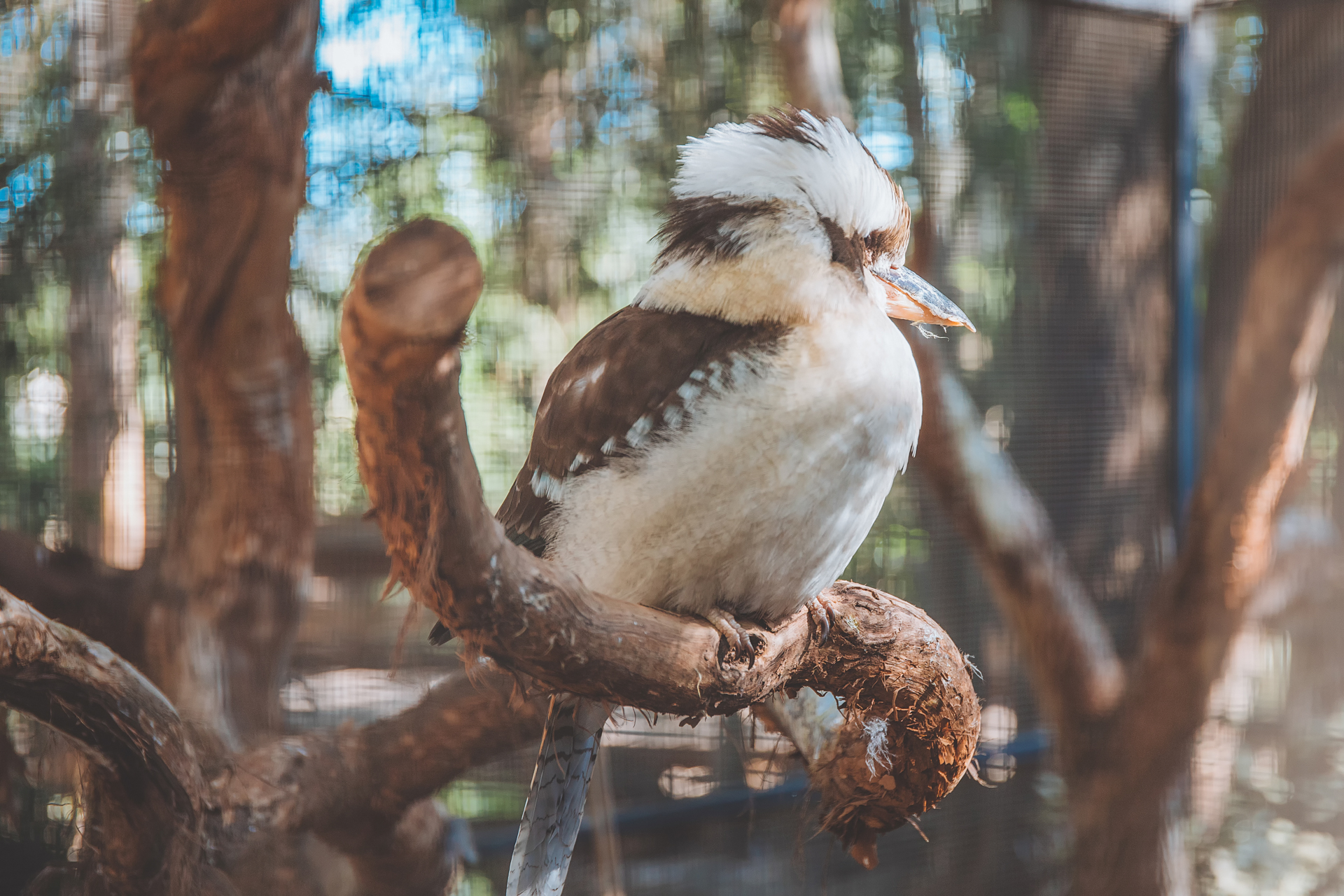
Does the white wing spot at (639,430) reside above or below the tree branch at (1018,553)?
above

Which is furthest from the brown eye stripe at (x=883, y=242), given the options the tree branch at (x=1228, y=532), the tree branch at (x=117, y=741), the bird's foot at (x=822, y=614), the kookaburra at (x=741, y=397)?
the tree branch at (x=1228, y=532)

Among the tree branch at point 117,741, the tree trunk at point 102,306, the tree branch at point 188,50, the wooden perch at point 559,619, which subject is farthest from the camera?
the tree trunk at point 102,306

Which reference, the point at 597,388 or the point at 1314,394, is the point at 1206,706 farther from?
the point at 597,388

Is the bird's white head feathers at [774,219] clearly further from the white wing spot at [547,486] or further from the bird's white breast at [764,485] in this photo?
the white wing spot at [547,486]

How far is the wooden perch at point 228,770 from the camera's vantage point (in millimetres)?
622

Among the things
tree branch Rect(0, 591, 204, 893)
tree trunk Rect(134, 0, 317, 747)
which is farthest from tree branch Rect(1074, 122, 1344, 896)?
tree branch Rect(0, 591, 204, 893)

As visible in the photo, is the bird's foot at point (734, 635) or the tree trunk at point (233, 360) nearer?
the bird's foot at point (734, 635)

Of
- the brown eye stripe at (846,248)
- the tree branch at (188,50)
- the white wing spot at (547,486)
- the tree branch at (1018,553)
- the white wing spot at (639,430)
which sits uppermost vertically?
the tree branch at (188,50)

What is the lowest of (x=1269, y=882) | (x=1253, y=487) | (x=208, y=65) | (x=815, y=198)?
(x=1269, y=882)

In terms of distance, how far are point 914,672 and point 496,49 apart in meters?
1.14

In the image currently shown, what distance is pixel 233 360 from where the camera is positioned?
1026 mm

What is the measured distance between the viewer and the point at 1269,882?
197cm

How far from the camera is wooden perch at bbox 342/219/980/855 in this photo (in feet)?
1.16

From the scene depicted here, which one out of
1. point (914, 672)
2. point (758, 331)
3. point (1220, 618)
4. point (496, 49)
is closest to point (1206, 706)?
point (1220, 618)
